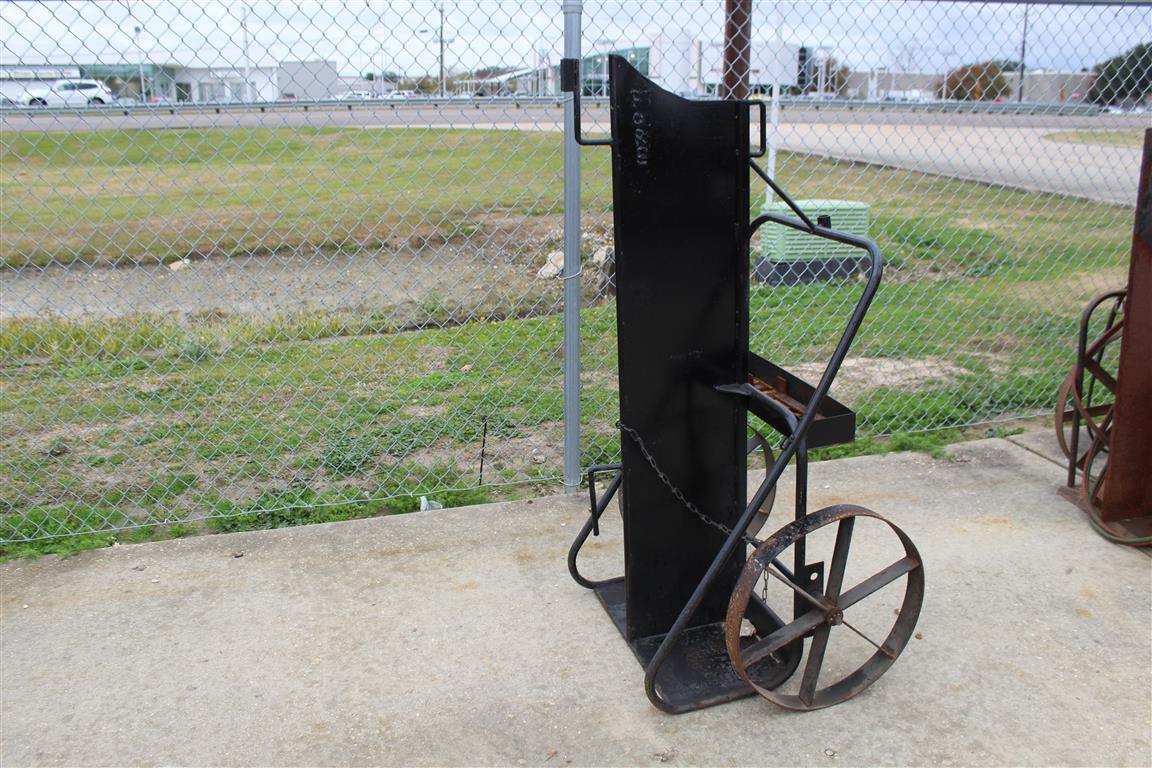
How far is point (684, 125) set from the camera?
2.56 meters

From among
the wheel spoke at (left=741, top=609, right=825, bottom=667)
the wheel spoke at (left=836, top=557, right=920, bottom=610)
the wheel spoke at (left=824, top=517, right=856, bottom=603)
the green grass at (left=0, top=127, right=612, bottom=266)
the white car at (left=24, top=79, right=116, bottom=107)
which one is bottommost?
the wheel spoke at (left=741, top=609, right=825, bottom=667)

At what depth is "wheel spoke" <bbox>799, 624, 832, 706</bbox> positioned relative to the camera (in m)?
2.68

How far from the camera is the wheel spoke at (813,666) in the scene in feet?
8.79

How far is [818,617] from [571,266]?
1.77m

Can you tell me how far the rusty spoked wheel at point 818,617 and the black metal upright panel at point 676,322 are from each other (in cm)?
30

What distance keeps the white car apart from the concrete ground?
1.70 metres

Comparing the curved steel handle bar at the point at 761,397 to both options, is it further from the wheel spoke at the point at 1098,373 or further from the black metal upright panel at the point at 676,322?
the wheel spoke at the point at 1098,373

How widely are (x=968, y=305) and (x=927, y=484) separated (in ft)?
9.89

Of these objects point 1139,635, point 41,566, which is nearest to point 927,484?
point 1139,635

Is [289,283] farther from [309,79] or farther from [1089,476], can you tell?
[1089,476]

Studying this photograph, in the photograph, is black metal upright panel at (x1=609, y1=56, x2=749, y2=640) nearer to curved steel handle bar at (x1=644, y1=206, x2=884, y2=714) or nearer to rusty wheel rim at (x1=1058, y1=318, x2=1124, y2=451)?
curved steel handle bar at (x1=644, y1=206, x2=884, y2=714)

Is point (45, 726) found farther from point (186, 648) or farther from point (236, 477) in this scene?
point (236, 477)

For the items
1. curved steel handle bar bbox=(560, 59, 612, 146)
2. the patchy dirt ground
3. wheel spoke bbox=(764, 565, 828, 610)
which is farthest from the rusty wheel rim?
the patchy dirt ground

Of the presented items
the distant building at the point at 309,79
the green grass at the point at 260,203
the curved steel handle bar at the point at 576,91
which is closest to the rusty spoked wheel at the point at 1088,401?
the curved steel handle bar at the point at 576,91
